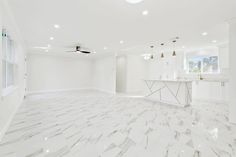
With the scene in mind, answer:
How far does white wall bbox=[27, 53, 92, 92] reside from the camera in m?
8.41

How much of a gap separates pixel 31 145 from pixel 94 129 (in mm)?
1181

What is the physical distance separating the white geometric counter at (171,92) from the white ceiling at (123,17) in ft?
6.45

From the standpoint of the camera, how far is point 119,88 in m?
9.61

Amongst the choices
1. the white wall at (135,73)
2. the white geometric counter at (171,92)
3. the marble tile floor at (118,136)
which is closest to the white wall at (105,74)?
the white wall at (135,73)

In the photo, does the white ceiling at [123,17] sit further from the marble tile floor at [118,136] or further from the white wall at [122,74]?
the white wall at [122,74]

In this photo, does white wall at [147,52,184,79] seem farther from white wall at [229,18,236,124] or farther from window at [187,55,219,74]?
white wall at [229,18,236,124]

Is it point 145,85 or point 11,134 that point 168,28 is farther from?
point 11,134

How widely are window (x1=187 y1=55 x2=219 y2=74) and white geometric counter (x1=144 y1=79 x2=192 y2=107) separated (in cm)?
253

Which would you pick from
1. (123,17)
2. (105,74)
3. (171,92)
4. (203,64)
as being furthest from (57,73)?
(203,64)

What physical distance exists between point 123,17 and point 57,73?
7930 mm

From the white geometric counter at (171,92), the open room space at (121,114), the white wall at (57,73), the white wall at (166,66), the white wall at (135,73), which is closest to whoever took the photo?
the open room space at (121,114)

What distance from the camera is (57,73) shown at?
31.0ft

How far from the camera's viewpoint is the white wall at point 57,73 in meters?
8.41

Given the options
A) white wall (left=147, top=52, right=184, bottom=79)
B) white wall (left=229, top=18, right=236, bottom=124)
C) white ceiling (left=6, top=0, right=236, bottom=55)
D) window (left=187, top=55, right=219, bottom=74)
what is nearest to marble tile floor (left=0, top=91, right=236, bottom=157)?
white wall (left=229, top=18, right=236, bottom=124)
